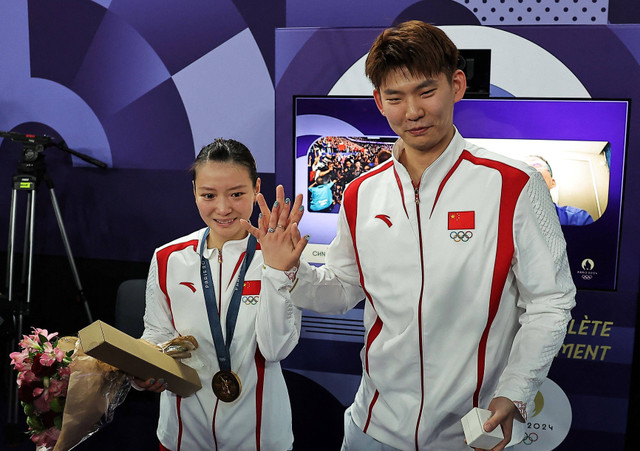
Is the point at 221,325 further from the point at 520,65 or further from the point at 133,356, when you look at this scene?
the point at 520,65

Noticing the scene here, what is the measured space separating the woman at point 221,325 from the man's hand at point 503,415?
2.32 feet

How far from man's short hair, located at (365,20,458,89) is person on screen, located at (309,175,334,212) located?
154 cm

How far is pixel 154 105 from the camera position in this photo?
383 cm

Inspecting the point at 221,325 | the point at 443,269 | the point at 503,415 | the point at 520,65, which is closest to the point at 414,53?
the point at 443,269

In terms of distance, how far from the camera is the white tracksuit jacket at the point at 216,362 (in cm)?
206

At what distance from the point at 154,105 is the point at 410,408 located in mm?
2760

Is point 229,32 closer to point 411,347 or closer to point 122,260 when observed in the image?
point 122,260

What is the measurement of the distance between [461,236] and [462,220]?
1.8 inches

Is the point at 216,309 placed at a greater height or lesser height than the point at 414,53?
lesser

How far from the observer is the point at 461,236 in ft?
5.52

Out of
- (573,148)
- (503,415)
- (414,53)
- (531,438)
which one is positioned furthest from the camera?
(531,438)

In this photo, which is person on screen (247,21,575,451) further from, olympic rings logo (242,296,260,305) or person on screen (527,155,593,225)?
person on screen (527,155,593,225)

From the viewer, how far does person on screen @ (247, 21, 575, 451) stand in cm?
159

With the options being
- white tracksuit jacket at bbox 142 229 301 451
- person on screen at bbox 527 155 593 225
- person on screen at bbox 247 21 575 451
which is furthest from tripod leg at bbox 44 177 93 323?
person on screen at bbox 527 155 593 225
